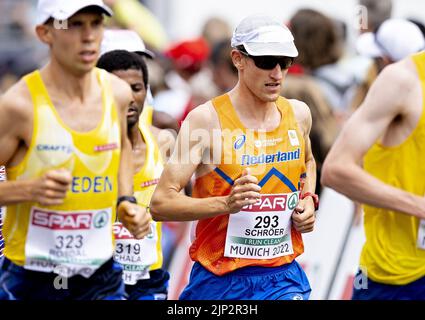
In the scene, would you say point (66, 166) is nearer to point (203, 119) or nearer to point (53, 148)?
point (53, 148)

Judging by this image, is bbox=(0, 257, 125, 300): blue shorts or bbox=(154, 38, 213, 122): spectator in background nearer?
bbox=(0, 257, 125, 300): blue shorts

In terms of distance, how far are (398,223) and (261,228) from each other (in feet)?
2.59

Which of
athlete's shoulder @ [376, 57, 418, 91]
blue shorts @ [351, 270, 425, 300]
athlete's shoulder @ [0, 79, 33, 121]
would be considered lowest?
blue shorts @ [351, 270, 425, 300]

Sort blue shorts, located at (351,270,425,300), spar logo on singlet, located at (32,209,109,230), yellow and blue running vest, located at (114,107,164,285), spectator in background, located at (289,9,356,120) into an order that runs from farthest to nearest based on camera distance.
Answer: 1. spectator in background, located at (289,9,356,120)
2. yellow and blue running vest, located at (114,107,164,285)
3. blue shorts, located at (351,270,425,300)
4. spar logo on singlet, located at (32,209,109,230)

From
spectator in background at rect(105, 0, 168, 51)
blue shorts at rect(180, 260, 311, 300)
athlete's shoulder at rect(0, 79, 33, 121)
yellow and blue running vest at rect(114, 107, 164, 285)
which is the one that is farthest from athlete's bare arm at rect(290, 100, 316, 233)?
spectator in background at rect(105, 0, 168, 51)

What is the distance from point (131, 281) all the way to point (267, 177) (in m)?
1.37

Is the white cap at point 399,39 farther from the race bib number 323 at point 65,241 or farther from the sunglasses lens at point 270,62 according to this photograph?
the race bib number 323 at point 65,241

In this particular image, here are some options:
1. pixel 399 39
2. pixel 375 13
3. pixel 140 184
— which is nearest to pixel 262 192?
pixel 140 184

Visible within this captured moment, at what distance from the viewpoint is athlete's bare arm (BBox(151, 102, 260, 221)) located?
22.8ft

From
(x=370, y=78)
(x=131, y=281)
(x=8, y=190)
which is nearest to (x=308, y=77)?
(x=370, y=78)

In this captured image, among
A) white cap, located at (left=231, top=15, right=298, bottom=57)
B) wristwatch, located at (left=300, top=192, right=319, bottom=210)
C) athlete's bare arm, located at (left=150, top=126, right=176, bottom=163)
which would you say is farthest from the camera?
athlete's bare arm, located at (left=150, top=126, right=176, bottom=163)

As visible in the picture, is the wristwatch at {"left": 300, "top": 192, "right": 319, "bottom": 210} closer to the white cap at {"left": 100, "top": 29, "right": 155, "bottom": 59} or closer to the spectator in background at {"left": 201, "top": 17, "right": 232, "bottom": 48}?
the white cap at {"left": 100, "top": 29, "right": 155, "bottom": 59}

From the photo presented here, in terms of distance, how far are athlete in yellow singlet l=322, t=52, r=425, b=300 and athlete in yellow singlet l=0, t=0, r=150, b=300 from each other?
3.57 feet

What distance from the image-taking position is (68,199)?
6.39m
